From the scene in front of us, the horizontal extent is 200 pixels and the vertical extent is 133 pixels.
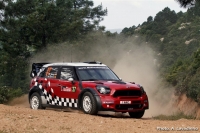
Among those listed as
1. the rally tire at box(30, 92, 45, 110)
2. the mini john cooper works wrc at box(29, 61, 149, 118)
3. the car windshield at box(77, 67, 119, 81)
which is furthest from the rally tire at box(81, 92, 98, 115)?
the rally tire at box(30, 92, 45, 110)

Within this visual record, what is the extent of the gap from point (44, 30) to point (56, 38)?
1.19m

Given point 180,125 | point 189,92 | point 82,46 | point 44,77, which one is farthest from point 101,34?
point 180,125

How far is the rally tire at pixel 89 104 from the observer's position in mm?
11867

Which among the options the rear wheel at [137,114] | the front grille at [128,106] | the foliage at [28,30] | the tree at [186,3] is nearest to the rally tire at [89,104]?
the front grille at [128,106]

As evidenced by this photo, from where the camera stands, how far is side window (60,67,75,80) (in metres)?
13.2

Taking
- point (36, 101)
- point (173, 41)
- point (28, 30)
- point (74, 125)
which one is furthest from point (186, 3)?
point (173, 41)

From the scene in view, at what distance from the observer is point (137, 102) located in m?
12.4

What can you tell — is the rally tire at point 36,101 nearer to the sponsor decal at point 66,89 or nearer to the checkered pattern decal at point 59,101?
the checkered pattern decal at point 59,101

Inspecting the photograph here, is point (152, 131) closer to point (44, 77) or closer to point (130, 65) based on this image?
point (44, 77)

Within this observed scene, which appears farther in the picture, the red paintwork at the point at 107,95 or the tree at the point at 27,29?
the tree at the point at 27,29

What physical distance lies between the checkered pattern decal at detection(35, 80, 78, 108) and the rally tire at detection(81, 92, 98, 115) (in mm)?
405

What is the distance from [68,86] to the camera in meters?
12.9

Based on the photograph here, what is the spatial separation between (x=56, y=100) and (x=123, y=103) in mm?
2457

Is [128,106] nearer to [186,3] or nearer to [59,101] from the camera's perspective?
[59,101]
